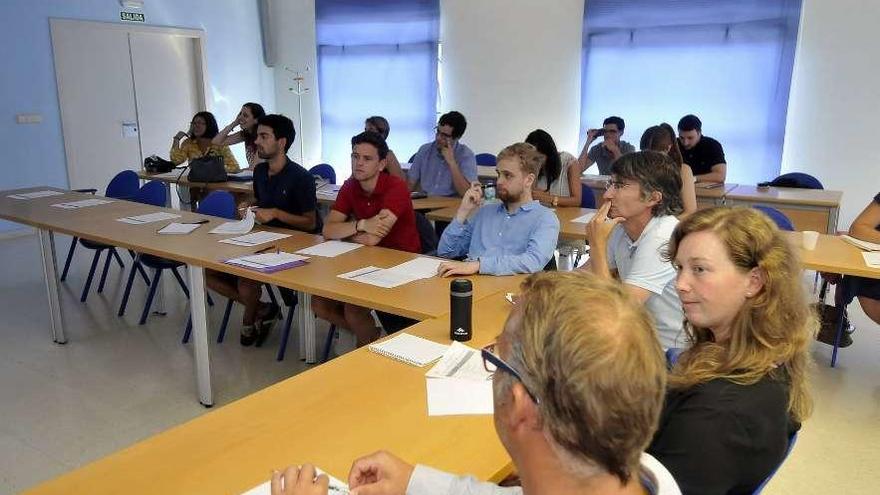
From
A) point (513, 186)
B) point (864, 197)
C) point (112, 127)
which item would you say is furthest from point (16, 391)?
point (864, 197)

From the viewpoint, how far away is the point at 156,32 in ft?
25.0

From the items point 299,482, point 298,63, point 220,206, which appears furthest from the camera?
point 298,63

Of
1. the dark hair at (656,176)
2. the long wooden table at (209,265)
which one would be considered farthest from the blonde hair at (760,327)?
the long wooden table at (209,265)

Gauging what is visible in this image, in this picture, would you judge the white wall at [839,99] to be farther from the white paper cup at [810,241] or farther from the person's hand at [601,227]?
the person's hand at [601,227]

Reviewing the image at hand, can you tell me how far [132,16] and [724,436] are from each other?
7.97 m

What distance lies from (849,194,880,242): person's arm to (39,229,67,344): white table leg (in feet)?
15.3

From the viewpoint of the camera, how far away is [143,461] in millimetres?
1367

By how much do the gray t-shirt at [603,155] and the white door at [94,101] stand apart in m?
5.32

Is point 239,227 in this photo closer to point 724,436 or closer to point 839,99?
point 724,436

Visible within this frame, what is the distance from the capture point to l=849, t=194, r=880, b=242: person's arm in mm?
3504

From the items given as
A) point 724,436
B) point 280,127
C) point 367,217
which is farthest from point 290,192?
point 724,436

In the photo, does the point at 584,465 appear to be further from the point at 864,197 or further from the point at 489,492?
the point at 864,197

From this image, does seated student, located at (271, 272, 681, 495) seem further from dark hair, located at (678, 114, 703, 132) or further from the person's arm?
dark hair, located at (678, 114, 703, 132)

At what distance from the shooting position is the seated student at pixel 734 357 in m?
1.17
